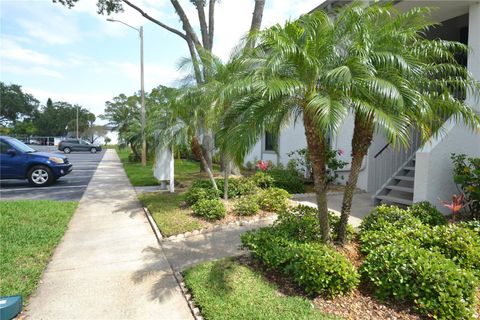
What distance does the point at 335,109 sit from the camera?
10.8 ft

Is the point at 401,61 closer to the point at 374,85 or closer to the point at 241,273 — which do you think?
the point at 374,85

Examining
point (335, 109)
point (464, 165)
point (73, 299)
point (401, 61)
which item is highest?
point (401, 61)

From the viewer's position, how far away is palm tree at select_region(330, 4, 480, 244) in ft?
11.1

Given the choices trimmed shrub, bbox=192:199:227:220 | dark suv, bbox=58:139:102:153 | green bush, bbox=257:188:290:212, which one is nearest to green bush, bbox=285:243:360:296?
trimmed shrub, bbox=192:199:227:220

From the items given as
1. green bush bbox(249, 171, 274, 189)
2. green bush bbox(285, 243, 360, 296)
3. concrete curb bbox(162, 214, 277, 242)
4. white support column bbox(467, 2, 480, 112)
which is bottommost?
concrete curb bbox(162, 214, 277, 242)

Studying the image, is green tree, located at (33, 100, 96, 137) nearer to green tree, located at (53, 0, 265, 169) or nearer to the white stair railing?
green tree, located at (53, 0, 265, 169)

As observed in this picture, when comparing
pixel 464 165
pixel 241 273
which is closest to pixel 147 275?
pixel 241 273

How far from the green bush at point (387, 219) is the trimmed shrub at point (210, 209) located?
2.77 m

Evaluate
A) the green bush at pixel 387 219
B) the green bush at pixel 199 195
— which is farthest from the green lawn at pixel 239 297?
the green bush at pixel 199 195

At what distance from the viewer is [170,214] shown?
271 inches

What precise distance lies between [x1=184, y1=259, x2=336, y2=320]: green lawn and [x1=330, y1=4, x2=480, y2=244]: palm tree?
1549 millimetres

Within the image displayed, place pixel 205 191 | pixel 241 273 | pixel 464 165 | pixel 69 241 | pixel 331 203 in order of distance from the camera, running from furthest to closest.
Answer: pixel 331 203
pixel 205 191
pixel 464 165
pixel 69 241
pixel 241 273

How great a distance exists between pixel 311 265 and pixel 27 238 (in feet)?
15.7

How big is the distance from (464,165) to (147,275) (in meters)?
6.18
